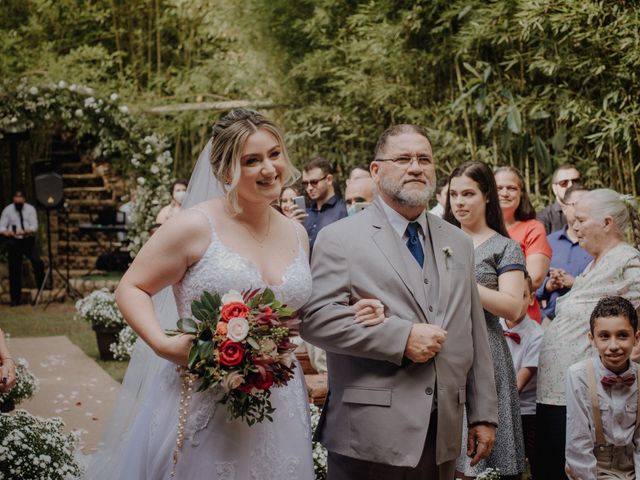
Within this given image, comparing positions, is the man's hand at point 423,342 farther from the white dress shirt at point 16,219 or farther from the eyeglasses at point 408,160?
the white dress shirt at point 16,219

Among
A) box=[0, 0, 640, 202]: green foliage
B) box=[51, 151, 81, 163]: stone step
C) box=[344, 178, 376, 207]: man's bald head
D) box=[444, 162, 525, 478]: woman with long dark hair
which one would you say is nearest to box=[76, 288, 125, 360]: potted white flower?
box=[0, 0, 640, 202]: green foliage

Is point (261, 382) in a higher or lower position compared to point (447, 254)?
lower

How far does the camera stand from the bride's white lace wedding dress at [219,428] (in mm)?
2676

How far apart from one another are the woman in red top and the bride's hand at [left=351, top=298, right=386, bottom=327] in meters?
1.62

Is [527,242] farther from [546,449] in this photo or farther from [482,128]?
[482,128]

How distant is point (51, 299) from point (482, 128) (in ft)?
26.1

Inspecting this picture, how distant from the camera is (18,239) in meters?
13.8

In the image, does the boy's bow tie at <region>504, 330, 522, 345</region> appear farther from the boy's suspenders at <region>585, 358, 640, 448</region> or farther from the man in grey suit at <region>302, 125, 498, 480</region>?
the man in grey suit at <region>302, 125, 498, 480</region>

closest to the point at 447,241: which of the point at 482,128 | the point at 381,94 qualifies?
the point at 482,128

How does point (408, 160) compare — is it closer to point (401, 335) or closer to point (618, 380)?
point (401, 335)

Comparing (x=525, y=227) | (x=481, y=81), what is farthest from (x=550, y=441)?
(x=481, y=81)

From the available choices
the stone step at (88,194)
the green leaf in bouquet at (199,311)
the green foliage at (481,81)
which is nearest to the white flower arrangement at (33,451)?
the green leaf in bouquet at (199,311)

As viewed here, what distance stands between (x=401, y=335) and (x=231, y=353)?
0.53 metres

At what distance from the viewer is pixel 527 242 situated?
4.32 m
